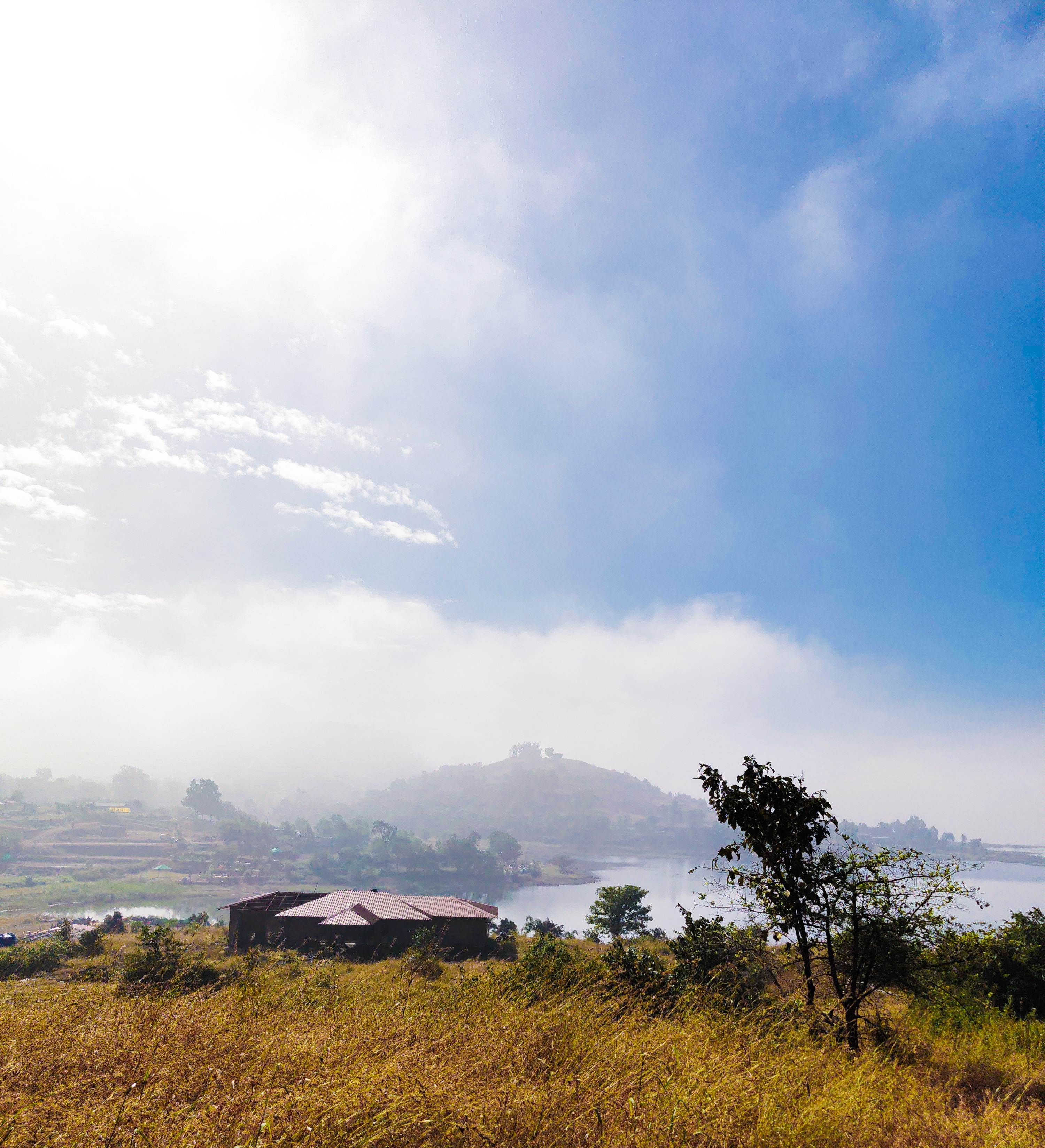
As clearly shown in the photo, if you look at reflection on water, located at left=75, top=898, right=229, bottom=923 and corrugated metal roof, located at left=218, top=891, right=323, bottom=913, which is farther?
reflection on water, located at left=75, top=898, right=229, bottom=923

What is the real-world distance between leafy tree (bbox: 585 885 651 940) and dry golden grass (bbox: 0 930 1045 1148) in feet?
152

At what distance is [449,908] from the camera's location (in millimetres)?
37625

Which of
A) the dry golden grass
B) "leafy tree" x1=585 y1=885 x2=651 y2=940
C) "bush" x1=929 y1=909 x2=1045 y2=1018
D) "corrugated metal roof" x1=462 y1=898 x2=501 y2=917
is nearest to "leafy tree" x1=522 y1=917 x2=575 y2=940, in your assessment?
"leafy tree" x1=585 y1=885 x2=651 y2=940

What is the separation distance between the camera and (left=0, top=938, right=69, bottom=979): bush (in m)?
25.0

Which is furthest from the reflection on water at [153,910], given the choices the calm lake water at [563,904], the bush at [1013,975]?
the bush at [1013,975]

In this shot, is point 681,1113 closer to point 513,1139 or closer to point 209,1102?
point 513,1139

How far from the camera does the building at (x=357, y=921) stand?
3341cm

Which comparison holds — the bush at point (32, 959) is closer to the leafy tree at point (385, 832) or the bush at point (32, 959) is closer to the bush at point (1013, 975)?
the bush at point (1013, 975)

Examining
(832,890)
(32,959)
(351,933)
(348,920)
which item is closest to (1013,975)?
(832,890)

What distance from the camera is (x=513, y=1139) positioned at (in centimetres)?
362

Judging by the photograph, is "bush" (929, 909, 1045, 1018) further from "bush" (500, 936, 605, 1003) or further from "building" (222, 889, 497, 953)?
"building" (222, 889, 497, 953)

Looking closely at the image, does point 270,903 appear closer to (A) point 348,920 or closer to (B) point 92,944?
(A) point 348,920

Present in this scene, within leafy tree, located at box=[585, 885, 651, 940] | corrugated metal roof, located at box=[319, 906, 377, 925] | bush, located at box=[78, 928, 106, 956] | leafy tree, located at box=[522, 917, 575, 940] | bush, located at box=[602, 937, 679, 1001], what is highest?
bush, located at box=[602, 937, 679, 1001]

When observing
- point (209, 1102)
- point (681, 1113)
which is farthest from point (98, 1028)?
point (681, 1113)
